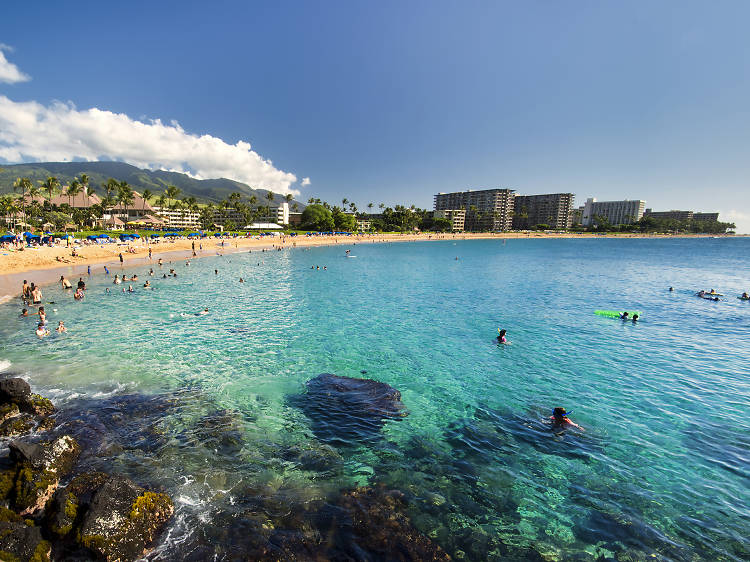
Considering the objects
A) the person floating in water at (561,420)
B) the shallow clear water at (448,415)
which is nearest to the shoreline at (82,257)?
the shallow clear water at (448,415)

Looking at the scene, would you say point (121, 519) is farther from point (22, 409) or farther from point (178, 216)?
point (178, 216)

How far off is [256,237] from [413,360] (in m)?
108

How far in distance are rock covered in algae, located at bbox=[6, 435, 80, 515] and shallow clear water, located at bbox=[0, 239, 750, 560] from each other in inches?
33.3

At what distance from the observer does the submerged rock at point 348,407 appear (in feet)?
39.3

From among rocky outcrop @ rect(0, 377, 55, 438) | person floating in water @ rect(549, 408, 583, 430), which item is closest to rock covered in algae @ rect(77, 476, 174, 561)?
rocky outcrop @ rect(0, 377, 55, 438)

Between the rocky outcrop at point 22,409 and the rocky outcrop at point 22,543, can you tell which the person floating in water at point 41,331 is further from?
the rocky outcrop at point 22,543

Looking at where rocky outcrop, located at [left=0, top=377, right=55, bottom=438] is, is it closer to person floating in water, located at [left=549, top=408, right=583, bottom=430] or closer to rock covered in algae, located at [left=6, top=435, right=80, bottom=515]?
rock covered in algae, located at [left=6, top=435, right=80, bottom=515]

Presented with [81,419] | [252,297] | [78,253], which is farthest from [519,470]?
[78,253]

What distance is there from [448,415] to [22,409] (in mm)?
16000

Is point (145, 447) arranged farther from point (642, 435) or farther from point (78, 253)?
point (78, 253)

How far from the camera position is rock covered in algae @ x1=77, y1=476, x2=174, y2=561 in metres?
6.75

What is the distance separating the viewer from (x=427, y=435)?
473 inches

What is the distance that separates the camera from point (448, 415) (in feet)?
44.1

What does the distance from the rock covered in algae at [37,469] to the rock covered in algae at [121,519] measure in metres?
1.45
